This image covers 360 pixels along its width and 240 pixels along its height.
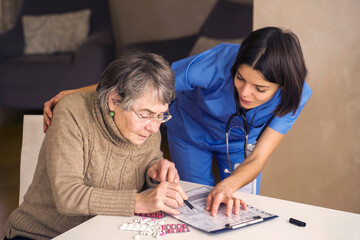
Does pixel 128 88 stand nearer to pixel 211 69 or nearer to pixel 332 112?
pixel 211 69

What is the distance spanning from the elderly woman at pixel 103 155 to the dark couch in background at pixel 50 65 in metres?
1.60

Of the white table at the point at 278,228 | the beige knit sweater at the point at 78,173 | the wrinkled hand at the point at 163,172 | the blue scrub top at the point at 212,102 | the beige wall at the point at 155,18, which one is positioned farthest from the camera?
the beige wall at the point at 155,18

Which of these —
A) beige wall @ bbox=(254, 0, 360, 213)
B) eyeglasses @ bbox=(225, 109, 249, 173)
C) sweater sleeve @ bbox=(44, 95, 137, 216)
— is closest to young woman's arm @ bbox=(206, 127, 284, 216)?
eyeglasses @ bbox=(225, 109, 249, 173)

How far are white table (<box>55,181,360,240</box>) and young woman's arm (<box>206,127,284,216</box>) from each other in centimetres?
→ 12

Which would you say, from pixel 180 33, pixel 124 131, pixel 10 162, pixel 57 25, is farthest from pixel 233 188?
pixel 10 162

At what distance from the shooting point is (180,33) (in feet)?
9.53

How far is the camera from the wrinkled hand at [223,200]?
1.30 m

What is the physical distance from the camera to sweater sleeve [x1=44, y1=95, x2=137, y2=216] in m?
1.25

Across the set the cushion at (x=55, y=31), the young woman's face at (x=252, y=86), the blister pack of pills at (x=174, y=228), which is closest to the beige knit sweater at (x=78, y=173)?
the blister pack of pills at (x=174, y=228)

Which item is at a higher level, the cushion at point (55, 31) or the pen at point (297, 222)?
the cushion at point (55, 31)

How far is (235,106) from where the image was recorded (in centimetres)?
185

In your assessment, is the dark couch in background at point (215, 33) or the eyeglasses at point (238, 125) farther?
the dark couch in background at point (215, 33)

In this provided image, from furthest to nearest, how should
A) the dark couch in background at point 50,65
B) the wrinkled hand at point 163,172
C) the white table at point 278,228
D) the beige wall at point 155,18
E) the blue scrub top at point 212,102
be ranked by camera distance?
the dark couch in background at point 50,65 < the beige wall at point 155,18 < the blue scrub top at point 212,102 < the wrinkled hand at point 163,172 < the white table at point 278,228

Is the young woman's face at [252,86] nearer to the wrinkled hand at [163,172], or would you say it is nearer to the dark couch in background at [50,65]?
the wrinkled hand at [163,172]
